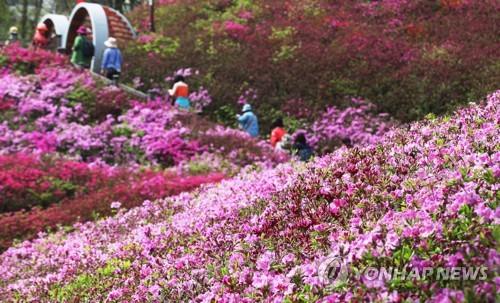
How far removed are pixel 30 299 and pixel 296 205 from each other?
291 cm

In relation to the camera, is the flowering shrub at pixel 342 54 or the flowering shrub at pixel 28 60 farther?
the flowering shrub at pixel 28 60

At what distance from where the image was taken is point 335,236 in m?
4.21

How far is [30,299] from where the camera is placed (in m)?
6.39

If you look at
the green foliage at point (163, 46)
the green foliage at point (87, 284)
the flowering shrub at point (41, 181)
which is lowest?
the flowering shrub at point (41, 181)

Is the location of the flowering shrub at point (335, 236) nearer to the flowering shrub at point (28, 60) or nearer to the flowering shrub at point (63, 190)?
the flowering shrub at point (63, 190)

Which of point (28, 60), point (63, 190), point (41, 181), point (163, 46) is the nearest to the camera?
point (63, 190)

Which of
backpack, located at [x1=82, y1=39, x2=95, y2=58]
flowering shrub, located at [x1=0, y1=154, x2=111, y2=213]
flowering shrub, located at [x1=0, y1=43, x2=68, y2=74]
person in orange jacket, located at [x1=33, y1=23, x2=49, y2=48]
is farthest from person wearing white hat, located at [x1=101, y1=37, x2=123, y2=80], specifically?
flowering shrub, located at [x1=0, y1=154, x2=111, y2=213]

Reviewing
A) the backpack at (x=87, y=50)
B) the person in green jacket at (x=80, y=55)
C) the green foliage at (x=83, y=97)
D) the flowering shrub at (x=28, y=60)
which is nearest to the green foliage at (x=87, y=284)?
the green foliage at (x=83, y=97)

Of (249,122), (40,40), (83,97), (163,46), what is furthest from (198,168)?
(40,40)

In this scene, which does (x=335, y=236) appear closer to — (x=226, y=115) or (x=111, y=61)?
→ (x=226, y=115)

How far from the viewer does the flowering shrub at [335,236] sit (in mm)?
3348

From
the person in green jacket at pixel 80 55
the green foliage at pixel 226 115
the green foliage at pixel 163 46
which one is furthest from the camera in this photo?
the green foliage at pixel 163 46

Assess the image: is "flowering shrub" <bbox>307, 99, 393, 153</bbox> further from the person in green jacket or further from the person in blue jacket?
the person in green jacket

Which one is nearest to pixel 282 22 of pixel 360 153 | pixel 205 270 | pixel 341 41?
pixel 341 41
